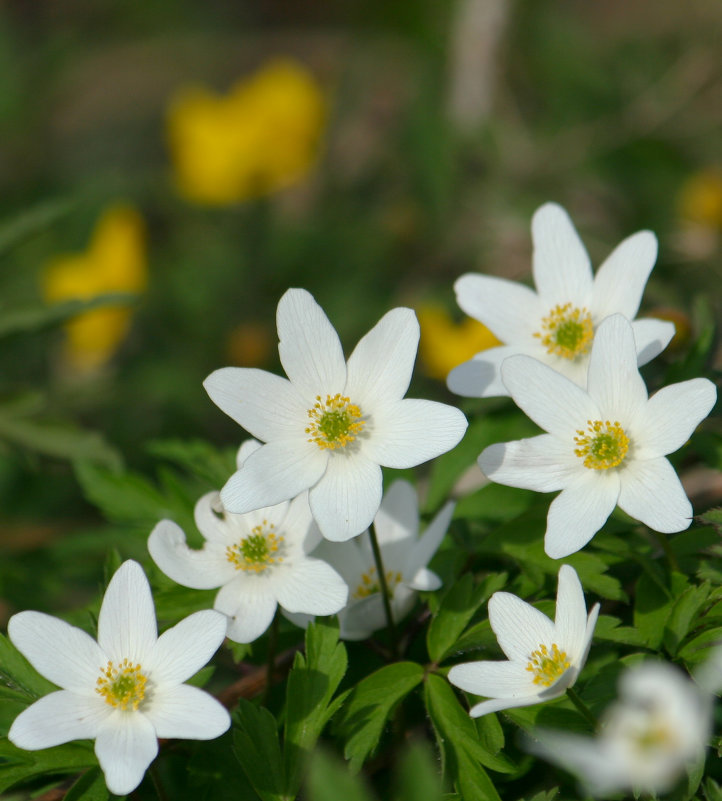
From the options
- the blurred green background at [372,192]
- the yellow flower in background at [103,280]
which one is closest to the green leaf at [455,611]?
the blurred green background at [372,192]

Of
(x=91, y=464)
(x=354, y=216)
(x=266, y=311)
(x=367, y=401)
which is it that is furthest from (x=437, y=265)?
(x=367, y=401)

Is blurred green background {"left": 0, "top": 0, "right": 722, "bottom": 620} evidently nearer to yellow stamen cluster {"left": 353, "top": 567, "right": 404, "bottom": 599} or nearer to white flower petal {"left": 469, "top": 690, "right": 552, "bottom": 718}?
yellow stamen cluster {"left": 353, "top": 567, "right": 404, "bottom": 599}

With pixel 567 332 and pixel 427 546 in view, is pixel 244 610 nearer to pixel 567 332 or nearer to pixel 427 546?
pixel 427 546

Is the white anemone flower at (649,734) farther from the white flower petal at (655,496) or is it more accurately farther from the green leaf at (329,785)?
the white flower petal at (655,496)

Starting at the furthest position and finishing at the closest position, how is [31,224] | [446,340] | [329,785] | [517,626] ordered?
1. [446,340]
2. [31,224]
3. [517,626]
4. [329,785]

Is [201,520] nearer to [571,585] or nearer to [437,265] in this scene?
[571,585]

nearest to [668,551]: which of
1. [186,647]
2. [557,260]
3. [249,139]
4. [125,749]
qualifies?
[557,260]
